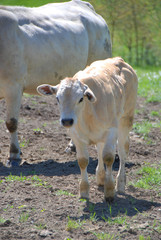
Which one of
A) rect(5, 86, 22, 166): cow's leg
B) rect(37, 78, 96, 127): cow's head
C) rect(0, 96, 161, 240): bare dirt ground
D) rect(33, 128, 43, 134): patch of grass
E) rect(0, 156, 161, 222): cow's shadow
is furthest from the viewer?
rect(33, 128, 43, 134): patch of grass

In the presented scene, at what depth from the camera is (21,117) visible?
34.2 feet

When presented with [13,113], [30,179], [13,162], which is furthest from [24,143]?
[30,179]

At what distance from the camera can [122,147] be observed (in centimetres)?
679

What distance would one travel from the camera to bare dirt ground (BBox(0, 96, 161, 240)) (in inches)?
203

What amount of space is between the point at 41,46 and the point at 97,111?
3.06 m

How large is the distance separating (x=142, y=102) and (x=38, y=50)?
15.3ft

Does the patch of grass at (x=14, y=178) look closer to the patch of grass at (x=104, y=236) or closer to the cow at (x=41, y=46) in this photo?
the cow at (x=41, y=46)

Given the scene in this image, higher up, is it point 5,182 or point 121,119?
point 121,119

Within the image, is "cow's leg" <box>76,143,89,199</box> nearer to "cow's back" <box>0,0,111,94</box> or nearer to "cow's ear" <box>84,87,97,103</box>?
"cow's ear" <box>84,87,97,103</box>

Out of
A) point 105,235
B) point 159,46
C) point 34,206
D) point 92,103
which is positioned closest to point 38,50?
point 92,103

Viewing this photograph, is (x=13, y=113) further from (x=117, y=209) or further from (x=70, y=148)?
(x=117, y=209)

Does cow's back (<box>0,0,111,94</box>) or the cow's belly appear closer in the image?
cow's back (<box>0,0,111,94</box>)

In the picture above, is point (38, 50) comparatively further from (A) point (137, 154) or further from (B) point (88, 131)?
(B) point (88, 131)

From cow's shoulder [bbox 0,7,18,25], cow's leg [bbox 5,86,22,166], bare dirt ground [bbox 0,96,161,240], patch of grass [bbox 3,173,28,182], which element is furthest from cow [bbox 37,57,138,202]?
cow's shoulder [bbox 0,7,18,25]
